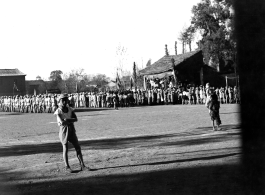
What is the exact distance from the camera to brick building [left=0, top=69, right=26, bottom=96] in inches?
2800

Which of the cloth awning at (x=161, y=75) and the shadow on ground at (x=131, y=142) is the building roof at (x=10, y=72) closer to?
the cloth awning at (x=161, y=75)

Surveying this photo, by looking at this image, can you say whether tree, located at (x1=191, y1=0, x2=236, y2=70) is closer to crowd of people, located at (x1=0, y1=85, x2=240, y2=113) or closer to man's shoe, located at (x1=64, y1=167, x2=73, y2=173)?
crowd of people, located at (x1=0, y1=85, x2=240, y2=113)

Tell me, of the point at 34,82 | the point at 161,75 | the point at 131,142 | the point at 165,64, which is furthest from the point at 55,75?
the point at 131,142

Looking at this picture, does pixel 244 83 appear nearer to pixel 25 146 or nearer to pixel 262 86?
pixel 262 86

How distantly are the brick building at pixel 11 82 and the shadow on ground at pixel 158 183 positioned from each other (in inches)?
2533

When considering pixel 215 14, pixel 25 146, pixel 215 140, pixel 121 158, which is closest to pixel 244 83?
pixel 215 140

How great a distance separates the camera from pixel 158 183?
7.29m

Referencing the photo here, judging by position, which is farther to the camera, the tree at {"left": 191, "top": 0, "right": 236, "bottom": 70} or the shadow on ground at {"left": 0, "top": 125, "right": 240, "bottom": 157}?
the tree at {"left": 191, "top": 0, "right": 236, "bottom": 70}

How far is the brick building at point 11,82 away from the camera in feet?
233

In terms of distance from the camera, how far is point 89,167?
927cm

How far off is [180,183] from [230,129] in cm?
801

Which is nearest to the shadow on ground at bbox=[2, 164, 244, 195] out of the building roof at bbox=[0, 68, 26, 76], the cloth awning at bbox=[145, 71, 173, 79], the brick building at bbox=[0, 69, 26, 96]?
the cloth awning at bbox=[145, 71, 173, 79]

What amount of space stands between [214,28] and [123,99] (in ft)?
37.5

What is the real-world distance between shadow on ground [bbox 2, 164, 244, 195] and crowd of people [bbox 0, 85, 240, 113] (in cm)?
2611
